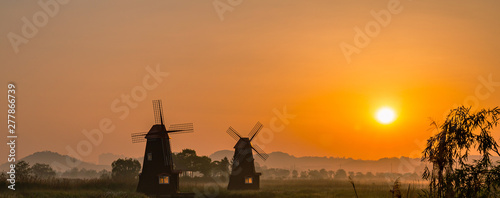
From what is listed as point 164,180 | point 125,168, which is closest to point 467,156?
point 164,180

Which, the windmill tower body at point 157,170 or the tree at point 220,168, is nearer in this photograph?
the windmill tower body at point 157,170

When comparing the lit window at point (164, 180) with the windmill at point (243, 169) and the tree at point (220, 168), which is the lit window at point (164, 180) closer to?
the windmill at point (243, 169)

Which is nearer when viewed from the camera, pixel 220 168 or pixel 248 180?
pixel 248 180

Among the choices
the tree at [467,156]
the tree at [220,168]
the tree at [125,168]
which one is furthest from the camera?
the tree at [220,168]

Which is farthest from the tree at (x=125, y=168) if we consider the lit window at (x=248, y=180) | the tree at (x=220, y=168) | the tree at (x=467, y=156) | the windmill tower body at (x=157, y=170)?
the tree at (x=467, y=156)

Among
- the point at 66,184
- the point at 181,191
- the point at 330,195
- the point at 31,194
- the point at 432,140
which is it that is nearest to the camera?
the point at 432,140

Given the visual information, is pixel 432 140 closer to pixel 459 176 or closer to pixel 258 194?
pixel 459 176

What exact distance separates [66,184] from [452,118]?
36606mm

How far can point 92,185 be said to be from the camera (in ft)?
168

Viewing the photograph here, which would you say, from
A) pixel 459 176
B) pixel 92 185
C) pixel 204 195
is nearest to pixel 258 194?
pixel 204 195

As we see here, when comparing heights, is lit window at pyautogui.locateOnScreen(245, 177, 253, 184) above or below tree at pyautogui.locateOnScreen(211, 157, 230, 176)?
below

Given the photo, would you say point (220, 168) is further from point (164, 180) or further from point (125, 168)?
point (164, 180)

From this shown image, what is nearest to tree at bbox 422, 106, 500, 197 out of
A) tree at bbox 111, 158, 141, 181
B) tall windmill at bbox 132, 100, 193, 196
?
tall windmill at bbox 132, 100, 193, 196

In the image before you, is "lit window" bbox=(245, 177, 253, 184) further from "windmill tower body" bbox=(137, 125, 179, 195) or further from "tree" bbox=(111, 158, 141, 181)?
"tree" bbox=(111, 158, 141, 181)
